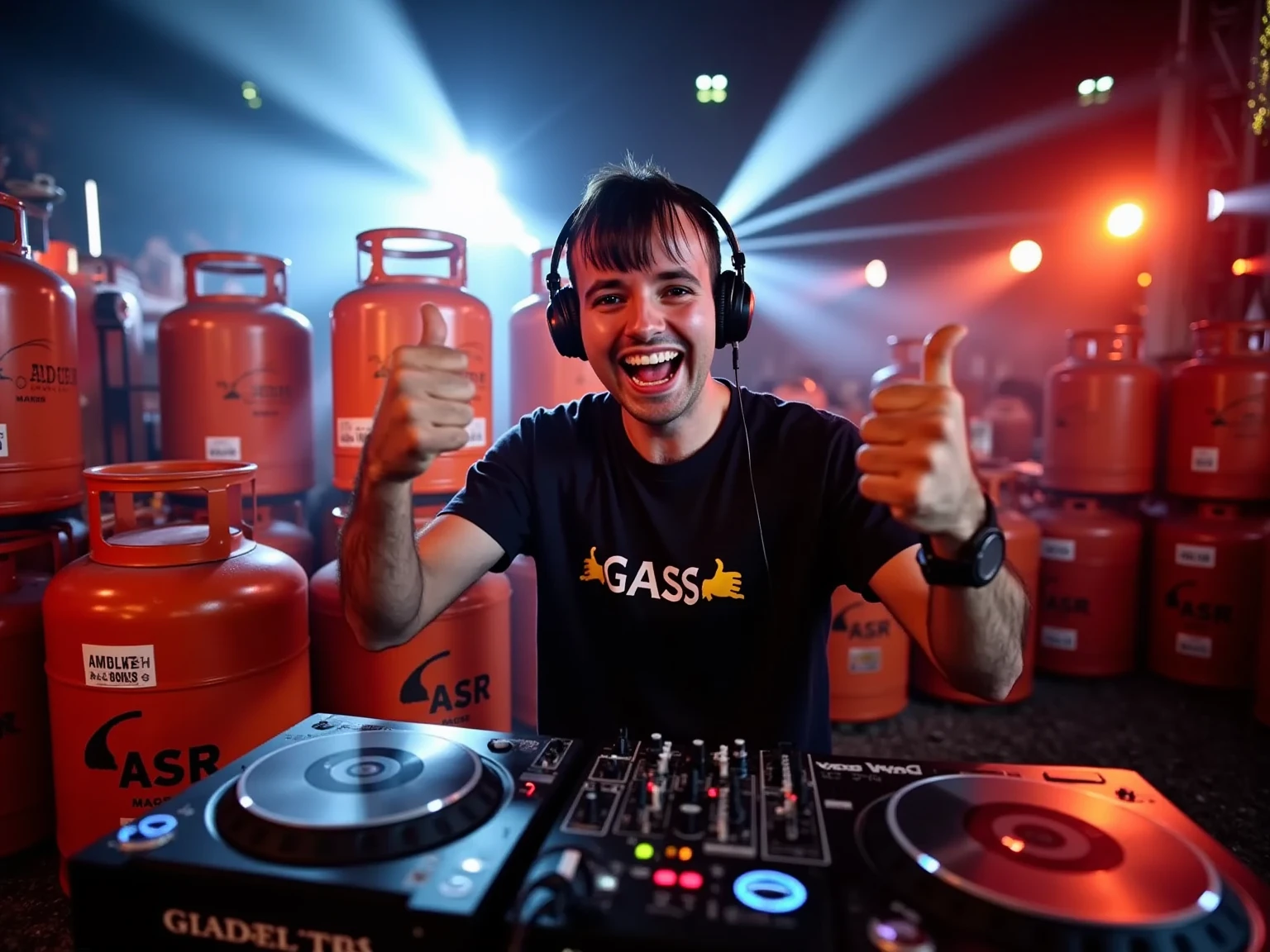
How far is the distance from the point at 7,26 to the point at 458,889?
232 inches

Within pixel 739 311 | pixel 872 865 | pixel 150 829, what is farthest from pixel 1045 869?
pixel 739 311

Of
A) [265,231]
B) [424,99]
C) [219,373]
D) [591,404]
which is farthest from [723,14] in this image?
[591,404]

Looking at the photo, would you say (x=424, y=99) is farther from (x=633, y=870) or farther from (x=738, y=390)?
(x=633, y=870)

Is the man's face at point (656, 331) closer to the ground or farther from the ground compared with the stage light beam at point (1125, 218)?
closer to the ground

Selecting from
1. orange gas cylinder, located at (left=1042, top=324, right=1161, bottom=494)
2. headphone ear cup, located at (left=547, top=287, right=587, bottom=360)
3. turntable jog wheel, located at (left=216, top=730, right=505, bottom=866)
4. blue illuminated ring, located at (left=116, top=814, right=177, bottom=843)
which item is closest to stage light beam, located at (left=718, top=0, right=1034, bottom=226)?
orange gas cylinder, located at (left=1042, top=324, right=1161, bottom=494)

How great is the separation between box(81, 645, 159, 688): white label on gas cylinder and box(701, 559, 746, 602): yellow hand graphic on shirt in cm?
117

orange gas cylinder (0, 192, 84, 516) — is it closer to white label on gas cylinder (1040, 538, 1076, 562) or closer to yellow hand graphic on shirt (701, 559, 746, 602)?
yellow hand graphic on shirt (701, 559, 746, 602)

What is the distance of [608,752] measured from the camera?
857 millimetres

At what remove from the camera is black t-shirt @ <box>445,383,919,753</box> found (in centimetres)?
139

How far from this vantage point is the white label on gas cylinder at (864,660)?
9.80ft

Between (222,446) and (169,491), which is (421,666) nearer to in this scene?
(169,491)

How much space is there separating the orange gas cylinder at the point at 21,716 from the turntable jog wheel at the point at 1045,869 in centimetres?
204

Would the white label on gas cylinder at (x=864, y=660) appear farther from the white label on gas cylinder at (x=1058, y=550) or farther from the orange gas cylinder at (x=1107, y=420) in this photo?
the orange gas cylinder at (x=1107, y=420)

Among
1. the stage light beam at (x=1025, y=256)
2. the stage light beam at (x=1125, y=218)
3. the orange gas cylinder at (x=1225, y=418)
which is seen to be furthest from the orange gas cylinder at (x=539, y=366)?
the stage light beam at (x=1025, y=256)
